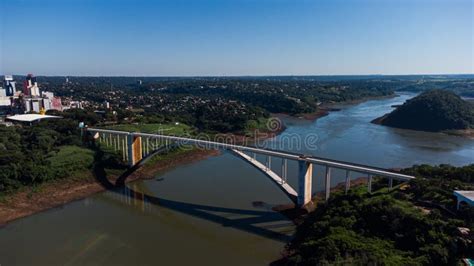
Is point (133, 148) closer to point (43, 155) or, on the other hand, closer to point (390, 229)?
point (43, 155)

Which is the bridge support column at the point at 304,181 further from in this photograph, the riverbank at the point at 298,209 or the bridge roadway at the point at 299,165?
the riverbank at the point at 298,209

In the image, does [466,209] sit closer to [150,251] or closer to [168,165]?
[150,251]

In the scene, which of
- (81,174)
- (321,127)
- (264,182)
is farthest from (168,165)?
(321,127)

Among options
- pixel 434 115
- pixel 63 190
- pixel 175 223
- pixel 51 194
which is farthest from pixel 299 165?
pixel 434 115

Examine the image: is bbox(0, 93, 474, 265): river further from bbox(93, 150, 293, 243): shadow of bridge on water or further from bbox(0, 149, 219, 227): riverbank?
bbox(0, 149, 219, 227): riverbank

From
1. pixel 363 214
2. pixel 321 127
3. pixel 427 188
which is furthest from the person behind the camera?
pixel 321 127

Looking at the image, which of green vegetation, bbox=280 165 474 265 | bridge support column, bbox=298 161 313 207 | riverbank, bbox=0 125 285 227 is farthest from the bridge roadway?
riverbank, bbox=0 125 285 227
